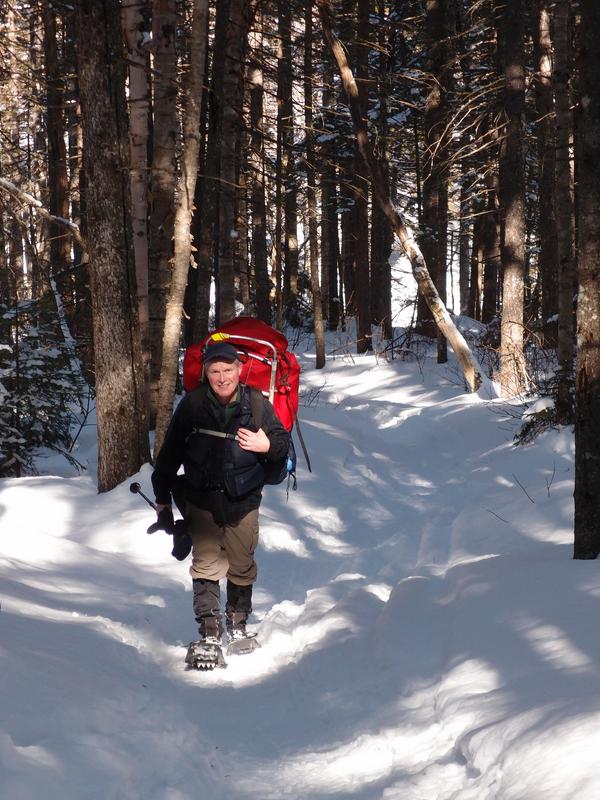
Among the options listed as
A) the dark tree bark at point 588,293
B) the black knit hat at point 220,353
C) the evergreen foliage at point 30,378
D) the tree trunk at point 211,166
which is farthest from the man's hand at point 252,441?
the tree trunk at point 211,166

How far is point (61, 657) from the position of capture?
4.36 metres

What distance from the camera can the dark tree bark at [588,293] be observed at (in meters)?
5.17

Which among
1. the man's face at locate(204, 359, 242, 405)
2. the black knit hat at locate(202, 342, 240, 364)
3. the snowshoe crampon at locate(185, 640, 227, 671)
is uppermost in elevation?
the black knit hat at locate(202, 342, 240, 364)

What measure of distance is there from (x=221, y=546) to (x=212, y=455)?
727 millimetres

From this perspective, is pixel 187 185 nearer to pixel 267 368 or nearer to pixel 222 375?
pixel 267 368

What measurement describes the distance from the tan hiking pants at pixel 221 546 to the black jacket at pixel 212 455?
109 millimetres

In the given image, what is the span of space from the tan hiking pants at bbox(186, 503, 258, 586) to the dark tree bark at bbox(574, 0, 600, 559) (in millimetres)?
2203

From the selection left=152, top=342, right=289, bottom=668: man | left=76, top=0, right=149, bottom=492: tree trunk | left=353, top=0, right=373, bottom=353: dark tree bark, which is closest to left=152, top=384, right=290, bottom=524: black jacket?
left=152, top=342, right=289, bottom=668: man

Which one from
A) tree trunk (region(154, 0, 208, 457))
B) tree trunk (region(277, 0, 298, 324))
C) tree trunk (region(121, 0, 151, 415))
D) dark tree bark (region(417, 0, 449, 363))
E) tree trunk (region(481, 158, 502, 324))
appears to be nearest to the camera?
tree trunk (region(154, 0, 208, 457))

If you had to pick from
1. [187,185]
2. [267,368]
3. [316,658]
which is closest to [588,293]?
[267,368]

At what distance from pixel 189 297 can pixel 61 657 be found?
11972 millimetres

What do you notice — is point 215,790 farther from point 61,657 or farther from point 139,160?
point 139,160

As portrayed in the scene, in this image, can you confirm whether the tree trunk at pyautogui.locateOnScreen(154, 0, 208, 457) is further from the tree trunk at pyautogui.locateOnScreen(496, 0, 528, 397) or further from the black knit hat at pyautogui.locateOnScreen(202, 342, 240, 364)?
the tree trunk at pyautogui.locateOnScreen(496, 0, 528, 397)

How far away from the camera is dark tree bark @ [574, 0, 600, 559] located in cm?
517
